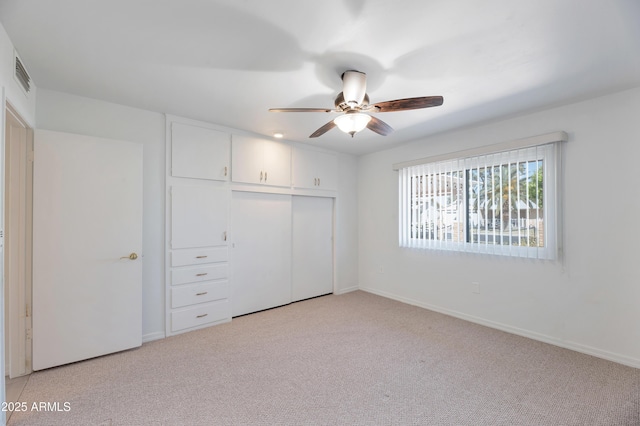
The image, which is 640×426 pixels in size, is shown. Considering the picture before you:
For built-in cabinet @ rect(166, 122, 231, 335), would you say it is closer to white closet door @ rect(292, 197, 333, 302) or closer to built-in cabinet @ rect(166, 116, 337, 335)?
built-in cabinet @ rect(166, 116, 337, 335)

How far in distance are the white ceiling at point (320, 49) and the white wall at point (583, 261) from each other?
0.92 ft

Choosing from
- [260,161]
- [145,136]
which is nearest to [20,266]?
[145,136]

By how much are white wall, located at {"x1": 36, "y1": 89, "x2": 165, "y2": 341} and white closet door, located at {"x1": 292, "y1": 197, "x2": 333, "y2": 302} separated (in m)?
1.78

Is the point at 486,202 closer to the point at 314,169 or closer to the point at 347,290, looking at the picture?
the point at 314,169

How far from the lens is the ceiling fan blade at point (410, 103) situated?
193cm

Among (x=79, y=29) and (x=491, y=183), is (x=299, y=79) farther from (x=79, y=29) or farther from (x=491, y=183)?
(x=491, y=183)

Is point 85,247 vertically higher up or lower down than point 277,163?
lower down

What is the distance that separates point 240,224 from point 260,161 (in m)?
0.87

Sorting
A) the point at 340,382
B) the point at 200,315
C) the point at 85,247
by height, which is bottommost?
the point at 340,382

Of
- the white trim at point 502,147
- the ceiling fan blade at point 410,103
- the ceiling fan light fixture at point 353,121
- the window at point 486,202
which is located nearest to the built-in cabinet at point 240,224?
the window at point 486,202

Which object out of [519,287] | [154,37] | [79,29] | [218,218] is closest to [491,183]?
[519,287]

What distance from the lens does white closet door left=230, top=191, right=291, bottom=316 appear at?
364 cm

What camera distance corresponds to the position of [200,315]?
10.7ft

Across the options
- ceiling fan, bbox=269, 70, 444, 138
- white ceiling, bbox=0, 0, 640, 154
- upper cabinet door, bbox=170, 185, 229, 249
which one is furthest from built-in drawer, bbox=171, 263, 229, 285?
ceiling fan, bbox=269, 70, 444, 138
